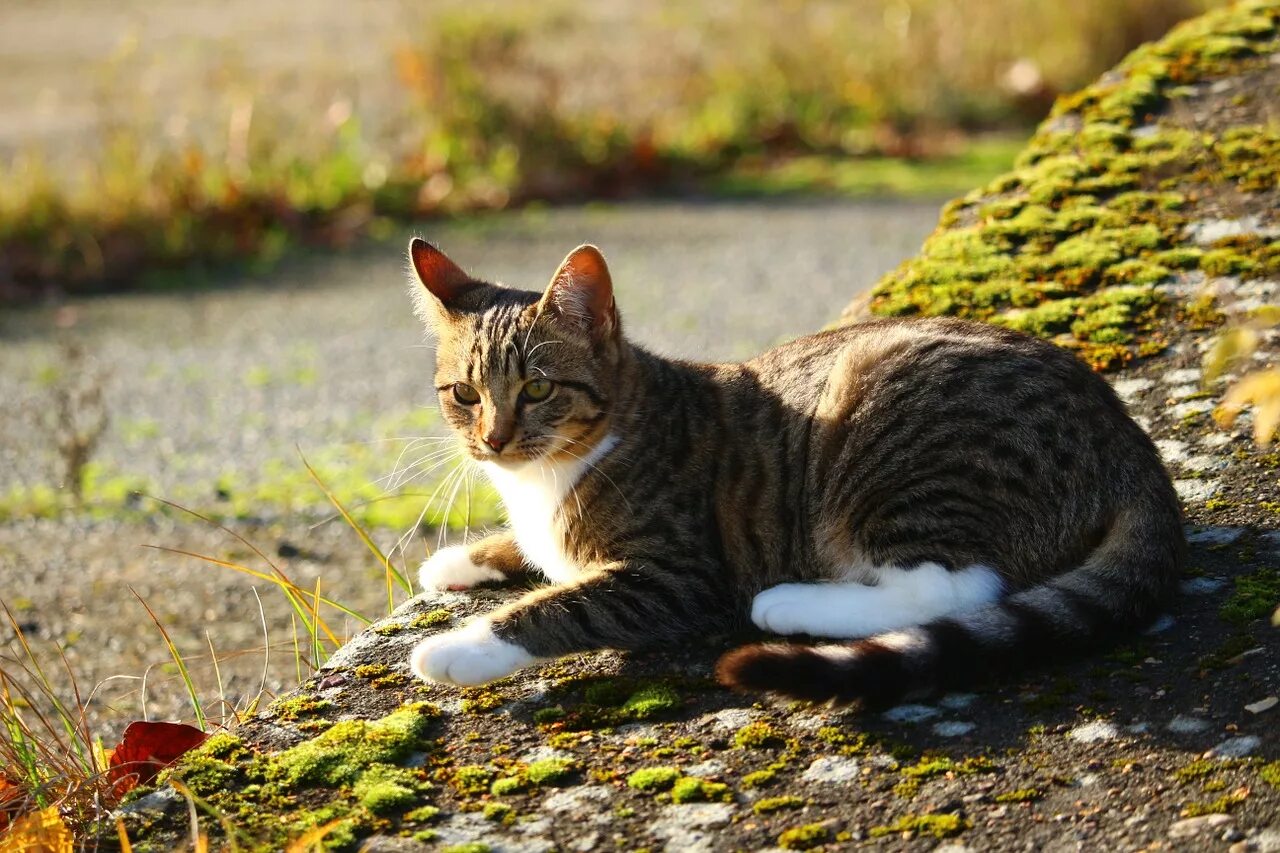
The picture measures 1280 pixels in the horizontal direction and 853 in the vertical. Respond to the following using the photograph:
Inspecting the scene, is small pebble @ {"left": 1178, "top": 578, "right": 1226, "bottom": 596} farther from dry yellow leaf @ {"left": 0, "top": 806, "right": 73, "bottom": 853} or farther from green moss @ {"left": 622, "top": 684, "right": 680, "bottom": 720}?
dry yellow leaf @ {"left": 0, "top": 806, "right": 73, "bottom": 853}

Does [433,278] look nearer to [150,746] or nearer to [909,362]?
[909,362]

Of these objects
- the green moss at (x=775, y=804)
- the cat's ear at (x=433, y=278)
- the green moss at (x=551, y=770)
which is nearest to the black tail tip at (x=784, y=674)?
the green moss at (x=775, y=804)

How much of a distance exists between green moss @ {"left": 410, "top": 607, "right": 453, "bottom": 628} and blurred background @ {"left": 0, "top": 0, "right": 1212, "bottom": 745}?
3.87 feet

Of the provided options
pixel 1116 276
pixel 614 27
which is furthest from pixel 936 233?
pixel 614 27

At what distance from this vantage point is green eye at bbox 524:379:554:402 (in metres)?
3.42

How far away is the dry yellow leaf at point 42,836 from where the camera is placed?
7.43 feet

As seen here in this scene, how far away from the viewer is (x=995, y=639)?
2523mm

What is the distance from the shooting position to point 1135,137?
184 inches

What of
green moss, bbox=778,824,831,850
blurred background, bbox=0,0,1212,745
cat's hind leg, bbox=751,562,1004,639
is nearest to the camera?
green moss, bbox=778,824,831,850

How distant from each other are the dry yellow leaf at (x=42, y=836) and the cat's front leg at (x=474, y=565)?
1.20 meters

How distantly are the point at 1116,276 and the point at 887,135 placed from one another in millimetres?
7576

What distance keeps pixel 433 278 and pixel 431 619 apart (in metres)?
1.03

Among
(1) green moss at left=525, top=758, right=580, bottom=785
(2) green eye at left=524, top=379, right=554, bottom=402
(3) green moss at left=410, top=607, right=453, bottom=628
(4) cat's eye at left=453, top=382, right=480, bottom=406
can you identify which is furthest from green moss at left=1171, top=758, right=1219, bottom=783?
(4) cat's eye at left=453, top=382, right=480, bottom=406

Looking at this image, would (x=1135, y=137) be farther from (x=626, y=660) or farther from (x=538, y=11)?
(x=538, y=11)
